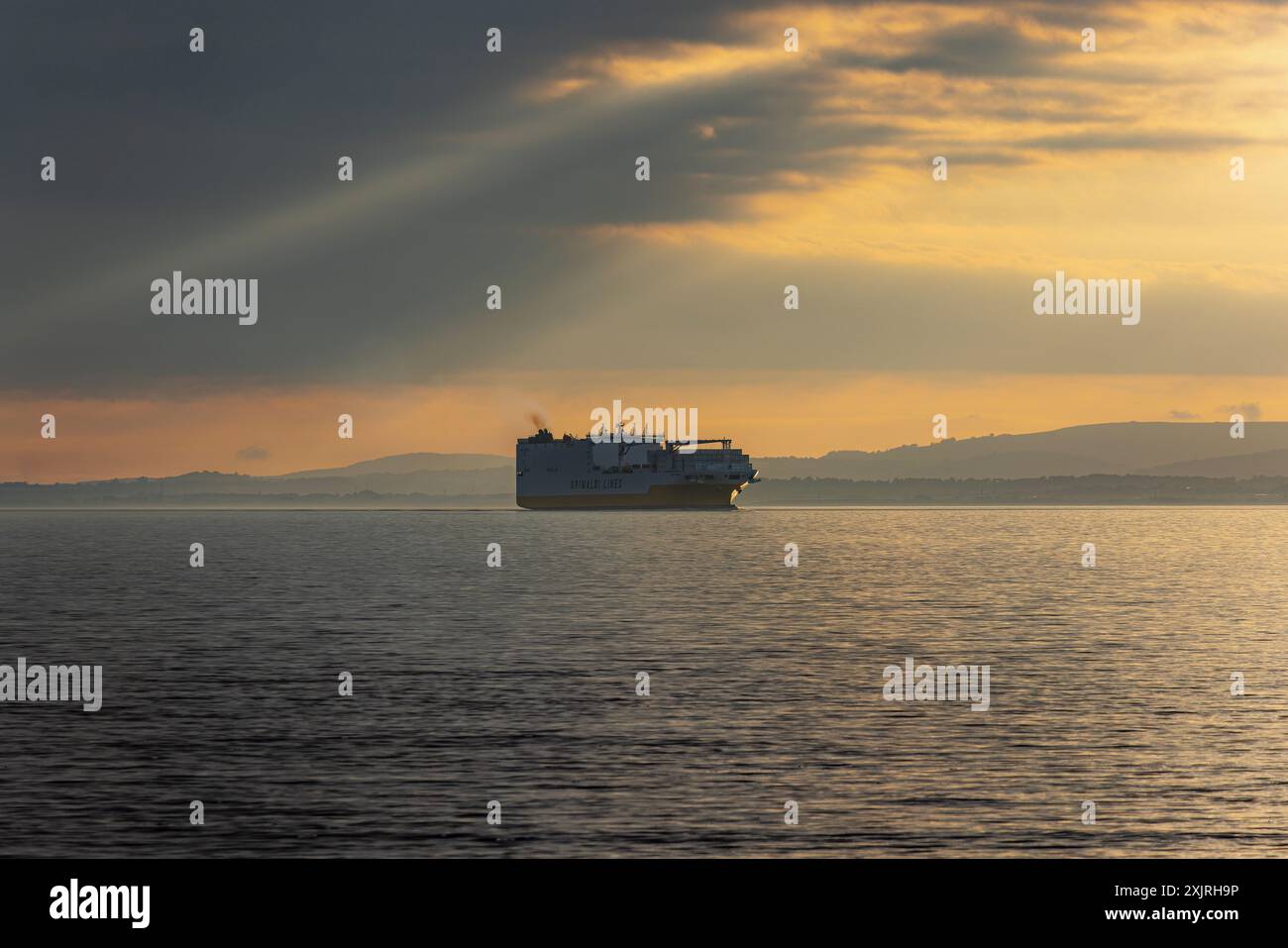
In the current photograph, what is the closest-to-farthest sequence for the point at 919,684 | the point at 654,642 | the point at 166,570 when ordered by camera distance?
the point at 919,684
the point at 654,642
the point at 166,570

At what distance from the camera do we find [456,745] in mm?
26797

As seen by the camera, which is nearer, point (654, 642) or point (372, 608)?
point (654, 642)

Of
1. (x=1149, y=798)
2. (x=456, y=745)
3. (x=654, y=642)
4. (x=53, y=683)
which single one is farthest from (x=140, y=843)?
(x=654, y=642)

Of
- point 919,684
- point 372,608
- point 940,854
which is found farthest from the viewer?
point 372,608

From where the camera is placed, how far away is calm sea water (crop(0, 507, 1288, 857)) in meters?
20.1

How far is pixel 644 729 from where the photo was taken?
1130 inches

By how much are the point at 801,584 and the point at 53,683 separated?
5067 centimetres

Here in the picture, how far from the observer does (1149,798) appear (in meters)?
22.3

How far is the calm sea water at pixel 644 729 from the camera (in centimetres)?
2008

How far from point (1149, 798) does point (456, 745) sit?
12844mm

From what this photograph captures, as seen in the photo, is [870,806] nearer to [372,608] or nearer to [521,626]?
[521,626]

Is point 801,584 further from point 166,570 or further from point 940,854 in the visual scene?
point 940,854
